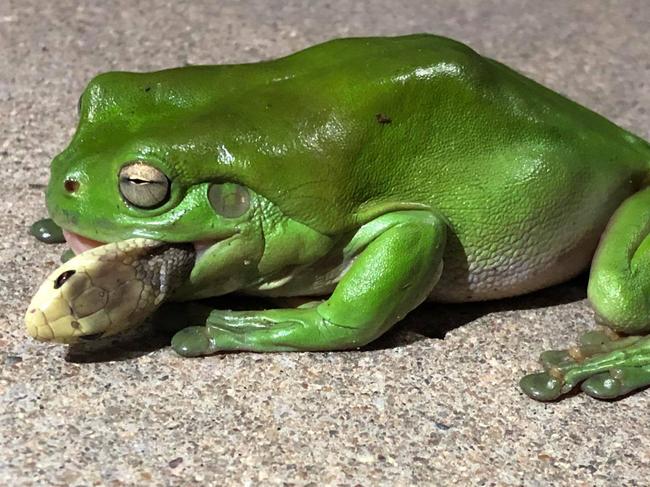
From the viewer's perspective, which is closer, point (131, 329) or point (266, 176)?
point (266, 176)

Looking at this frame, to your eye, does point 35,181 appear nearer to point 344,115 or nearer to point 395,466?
point 344,115

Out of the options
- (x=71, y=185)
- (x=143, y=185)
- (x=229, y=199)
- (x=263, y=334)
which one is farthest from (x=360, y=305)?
(x=71, y=185)

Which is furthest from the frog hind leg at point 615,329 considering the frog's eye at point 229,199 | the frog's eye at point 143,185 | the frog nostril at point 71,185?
the frog nostril at point 71,185

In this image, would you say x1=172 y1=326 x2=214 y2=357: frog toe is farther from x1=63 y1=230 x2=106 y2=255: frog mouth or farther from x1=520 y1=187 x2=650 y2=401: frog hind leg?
x1=520 y1=187 x2=650 y2=401: frog hind leg

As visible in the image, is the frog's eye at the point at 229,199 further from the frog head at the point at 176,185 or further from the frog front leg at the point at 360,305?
the frog front leg at the point at 360,305

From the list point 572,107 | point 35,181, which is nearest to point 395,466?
point 572,107

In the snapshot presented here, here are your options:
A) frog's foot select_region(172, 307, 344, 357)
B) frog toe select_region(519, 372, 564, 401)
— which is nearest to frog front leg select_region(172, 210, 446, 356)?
frog's foot select_region(172, 307, 344, 357)
